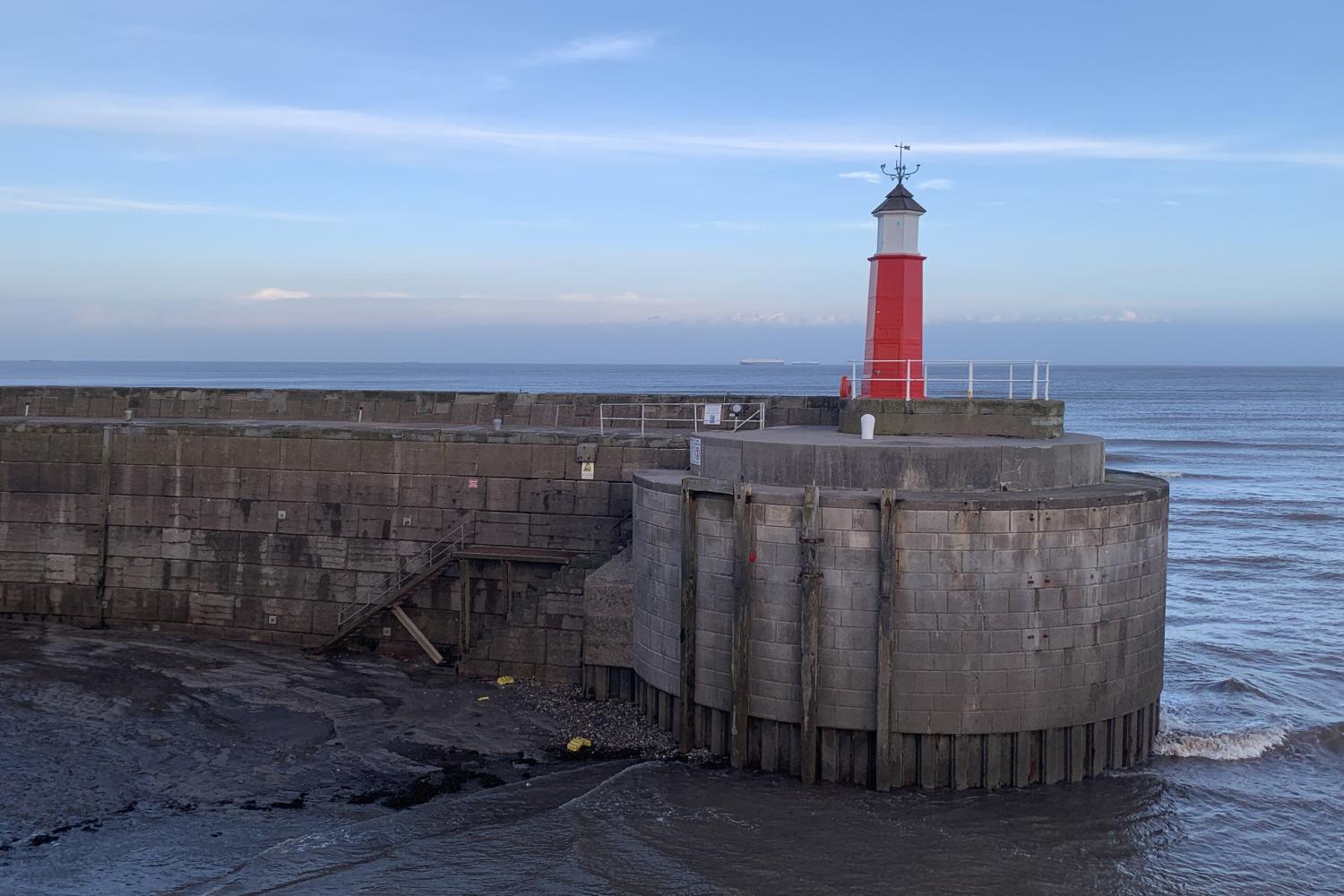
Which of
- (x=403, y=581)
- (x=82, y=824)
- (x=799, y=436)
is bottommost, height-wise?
(x=82, y=824)

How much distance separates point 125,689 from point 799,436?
36.6ft

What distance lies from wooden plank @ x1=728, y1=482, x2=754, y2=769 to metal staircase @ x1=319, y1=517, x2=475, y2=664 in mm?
6694

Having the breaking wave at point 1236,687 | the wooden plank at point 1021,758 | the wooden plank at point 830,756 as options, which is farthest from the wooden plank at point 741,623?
the breaking wave at point 1236,687

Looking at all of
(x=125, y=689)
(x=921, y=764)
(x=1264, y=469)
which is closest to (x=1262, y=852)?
(x=921, y=764)

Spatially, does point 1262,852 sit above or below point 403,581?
below

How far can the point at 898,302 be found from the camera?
17.6m

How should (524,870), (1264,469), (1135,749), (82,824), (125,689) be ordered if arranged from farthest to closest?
(1264,469) → (125,689) → (1135,749) → (82,824) → (524,870)

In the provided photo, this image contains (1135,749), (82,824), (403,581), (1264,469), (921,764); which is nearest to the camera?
(82,824)

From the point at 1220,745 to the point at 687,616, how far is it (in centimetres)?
824

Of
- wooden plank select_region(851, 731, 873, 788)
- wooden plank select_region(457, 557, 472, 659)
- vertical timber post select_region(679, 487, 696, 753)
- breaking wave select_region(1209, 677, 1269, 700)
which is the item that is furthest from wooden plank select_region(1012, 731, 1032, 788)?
wooden plank select_region(457, 557, 472, 659)

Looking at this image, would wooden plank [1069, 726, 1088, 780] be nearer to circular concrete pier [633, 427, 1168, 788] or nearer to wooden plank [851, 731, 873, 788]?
circular concrete pier [633, 427, 1168, 788]

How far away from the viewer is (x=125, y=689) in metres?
17.5

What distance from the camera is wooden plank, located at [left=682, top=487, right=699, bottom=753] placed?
48.8ft

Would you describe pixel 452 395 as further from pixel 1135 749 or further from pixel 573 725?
pixel 1135 749
